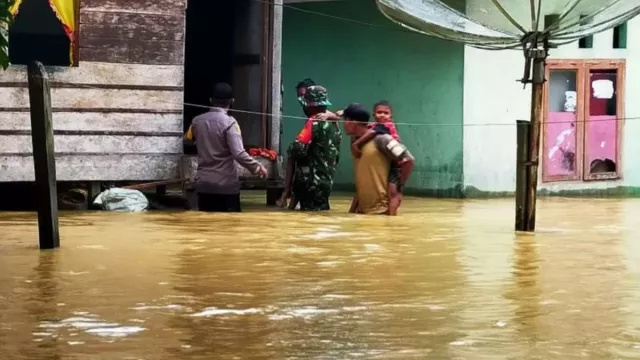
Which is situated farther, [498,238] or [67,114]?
[67,114]

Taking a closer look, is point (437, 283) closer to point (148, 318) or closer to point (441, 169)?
point (148, 318)

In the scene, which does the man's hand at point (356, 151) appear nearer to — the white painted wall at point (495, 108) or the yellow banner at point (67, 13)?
the yellow banner at point (67, 13)

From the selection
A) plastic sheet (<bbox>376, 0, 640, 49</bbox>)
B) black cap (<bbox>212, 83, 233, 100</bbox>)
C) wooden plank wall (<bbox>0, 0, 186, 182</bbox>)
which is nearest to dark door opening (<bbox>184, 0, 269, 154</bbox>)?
black cap (<bbox>212, 83, 233, 100</bbox>)

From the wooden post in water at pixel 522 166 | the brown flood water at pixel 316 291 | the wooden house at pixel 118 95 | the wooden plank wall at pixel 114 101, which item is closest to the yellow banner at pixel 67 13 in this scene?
the wooden house at pixel 118 95

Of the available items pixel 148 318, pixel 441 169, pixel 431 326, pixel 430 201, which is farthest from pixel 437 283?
pixel 441 169

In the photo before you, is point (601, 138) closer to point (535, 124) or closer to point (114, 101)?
point (535, 124)

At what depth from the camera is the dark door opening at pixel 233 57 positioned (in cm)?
1457

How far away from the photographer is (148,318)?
615 centimetres

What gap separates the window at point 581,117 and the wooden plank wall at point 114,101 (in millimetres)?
6372

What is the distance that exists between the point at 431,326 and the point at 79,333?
5.76ft

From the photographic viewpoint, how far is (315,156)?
525 inches

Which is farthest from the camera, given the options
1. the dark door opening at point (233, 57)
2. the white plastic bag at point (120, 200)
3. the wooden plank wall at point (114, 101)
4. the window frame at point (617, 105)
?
the window frame at point (617, 105)

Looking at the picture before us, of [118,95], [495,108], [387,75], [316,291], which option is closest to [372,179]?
[118,95]

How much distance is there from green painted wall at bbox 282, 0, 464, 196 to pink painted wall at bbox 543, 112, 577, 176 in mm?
1452
